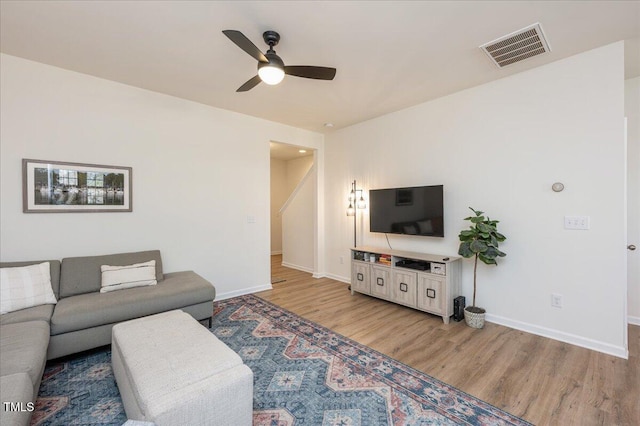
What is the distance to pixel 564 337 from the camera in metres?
2.68

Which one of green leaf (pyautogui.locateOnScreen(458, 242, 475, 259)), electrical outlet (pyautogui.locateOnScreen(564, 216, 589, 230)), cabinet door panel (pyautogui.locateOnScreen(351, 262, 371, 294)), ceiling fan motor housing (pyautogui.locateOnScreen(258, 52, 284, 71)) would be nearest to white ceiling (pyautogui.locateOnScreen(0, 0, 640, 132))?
ceiling fan motor housing (pyautogui.locateOnScreen(258, 52, 284, 71))

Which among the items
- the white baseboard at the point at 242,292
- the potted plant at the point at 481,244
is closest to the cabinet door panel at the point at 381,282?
the potted plant at the point at 481,244

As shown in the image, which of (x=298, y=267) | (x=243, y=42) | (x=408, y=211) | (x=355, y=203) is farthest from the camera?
(x=298, y=267)

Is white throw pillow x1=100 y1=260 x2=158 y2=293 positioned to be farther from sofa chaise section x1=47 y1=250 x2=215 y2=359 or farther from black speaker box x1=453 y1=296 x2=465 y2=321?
black speaker box x1=453 y1=296 x2=465 y2=321

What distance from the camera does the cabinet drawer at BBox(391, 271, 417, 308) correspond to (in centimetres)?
341

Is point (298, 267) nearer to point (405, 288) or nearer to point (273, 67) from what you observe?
point (405, 288)

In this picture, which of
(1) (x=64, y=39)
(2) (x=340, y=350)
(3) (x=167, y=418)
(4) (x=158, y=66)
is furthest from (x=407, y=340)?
(1) (x=64, y=39)

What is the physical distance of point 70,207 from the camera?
9.60 ft

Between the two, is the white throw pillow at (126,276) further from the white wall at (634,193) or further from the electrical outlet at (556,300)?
the white wall at (634,193)

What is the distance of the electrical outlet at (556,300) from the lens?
107 inches

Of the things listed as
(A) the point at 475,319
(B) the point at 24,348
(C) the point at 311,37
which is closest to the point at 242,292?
(B) the point at 24,348

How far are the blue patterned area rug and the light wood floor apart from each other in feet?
0.59

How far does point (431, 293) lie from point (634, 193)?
2387mm

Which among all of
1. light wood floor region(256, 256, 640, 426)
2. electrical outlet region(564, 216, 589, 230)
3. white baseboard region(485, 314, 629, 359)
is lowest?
light wood floor region(256, 256, 640, 426)
